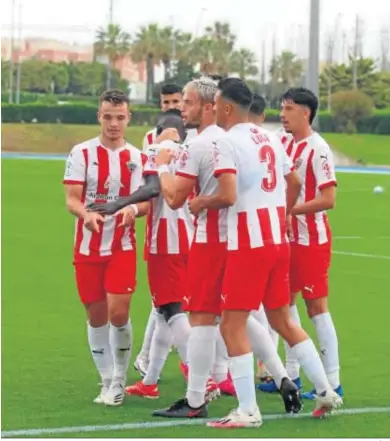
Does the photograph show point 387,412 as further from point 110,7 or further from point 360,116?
point 110,7

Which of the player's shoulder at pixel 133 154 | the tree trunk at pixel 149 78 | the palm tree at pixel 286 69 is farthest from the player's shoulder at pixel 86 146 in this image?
the palm tree at pixel 286 69

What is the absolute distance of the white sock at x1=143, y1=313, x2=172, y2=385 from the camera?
7809 millimetres

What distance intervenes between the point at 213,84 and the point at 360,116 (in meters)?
59.4

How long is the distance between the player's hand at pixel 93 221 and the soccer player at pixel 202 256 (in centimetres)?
52

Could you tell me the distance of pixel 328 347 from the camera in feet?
25.5

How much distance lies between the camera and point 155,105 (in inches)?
2771

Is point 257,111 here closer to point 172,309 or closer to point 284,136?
point 284,136

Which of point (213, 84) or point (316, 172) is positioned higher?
point (213, 84)

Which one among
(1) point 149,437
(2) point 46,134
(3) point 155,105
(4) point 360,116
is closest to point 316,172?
(1) point 149,437

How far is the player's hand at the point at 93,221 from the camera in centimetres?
725

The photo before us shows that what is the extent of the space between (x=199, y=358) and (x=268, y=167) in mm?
1154

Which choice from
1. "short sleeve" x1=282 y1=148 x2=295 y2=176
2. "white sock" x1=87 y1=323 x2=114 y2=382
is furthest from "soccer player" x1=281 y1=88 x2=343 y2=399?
"white sock" x1=87 y1=323 x2=114 y2=382

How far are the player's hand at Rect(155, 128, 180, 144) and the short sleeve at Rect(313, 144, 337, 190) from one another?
910mm

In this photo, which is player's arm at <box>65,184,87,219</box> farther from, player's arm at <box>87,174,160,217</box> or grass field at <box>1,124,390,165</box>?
grass field at <box>1,124,390,165</box>
